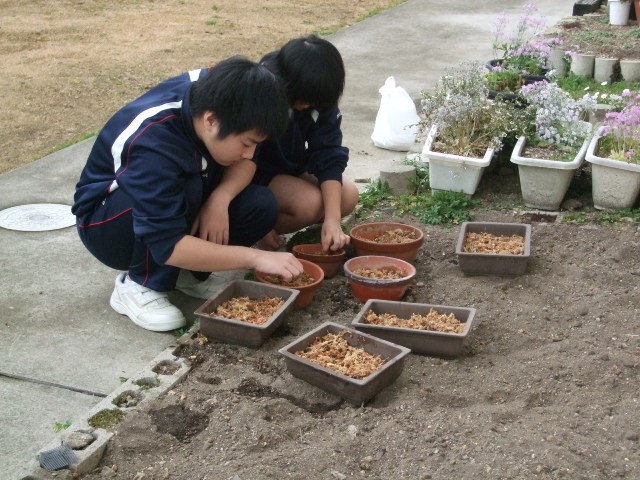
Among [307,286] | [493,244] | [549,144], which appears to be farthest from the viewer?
[549,144]

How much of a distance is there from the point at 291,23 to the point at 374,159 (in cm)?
483

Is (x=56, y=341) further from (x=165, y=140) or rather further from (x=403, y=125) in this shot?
(x=403, y=125)

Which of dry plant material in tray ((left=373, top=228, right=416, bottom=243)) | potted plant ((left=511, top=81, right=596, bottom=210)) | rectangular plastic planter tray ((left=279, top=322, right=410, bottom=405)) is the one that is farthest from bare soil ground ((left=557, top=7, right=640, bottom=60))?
rectangular plastic planter tray ((left=279, top=322, right=410, bottom=405))

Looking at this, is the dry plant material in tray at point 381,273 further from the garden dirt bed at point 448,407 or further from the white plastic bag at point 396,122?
the white plastic bag at point 396,122

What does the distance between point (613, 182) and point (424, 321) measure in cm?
155

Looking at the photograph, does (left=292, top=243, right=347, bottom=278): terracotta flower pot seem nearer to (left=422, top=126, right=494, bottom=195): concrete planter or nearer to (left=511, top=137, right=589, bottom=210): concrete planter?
(left=422, top=126, right=494, bottom=195): concrete planter

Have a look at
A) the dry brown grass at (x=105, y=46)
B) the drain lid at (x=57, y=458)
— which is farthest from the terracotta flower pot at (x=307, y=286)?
the dry brown grass at (x=105, y=46)

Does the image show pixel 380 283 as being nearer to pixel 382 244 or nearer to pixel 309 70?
pixel 382 244

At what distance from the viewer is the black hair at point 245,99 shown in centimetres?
270

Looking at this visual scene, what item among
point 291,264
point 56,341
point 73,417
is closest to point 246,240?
point 291,264

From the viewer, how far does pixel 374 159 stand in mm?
5004

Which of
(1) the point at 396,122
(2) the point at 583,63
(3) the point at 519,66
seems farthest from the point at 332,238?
(2) the point at 583,63

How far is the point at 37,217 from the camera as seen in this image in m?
4.03

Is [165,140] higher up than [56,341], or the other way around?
[165,140]
